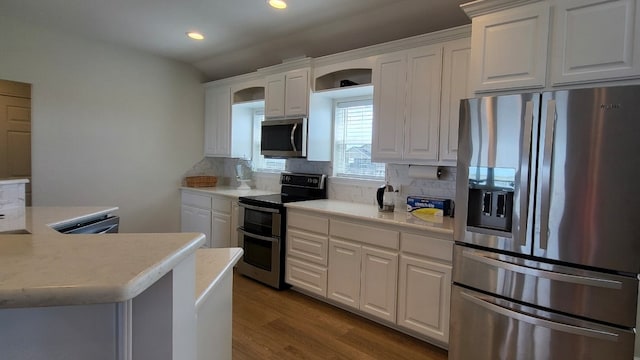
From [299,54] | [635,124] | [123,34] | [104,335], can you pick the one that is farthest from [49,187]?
[635,124]

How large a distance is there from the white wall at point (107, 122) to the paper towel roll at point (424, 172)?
128 inches

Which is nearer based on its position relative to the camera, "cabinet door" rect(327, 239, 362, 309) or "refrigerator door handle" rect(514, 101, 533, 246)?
"refrigerator door handle" rect(514, 101, 533, 246)

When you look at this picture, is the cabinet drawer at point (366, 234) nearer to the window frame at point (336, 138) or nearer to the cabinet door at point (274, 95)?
the window frame at point (336, 138)

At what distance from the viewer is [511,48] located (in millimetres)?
2039

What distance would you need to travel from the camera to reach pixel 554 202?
5.81 feet

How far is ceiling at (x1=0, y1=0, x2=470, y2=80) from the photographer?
2744 millimetres

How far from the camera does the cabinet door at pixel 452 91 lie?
2498mm

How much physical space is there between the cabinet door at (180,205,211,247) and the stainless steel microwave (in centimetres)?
120

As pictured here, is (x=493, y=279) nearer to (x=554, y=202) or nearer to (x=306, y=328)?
(x=554, y=202)

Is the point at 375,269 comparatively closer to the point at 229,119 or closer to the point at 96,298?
the point at 96,298

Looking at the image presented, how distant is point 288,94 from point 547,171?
2.59 meters

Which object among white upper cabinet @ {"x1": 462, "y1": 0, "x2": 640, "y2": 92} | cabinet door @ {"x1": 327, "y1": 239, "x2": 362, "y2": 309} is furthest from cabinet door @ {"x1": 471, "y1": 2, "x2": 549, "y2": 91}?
cabinet door @ {"x1": 327, "y1": 239, "x2": 362, "y2": 309}

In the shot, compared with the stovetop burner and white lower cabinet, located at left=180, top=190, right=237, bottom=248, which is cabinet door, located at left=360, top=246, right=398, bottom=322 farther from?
white lower cabinet, located at left=180, top=190, right=237, bottom=248

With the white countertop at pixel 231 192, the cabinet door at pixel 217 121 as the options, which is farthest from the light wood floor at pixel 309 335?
the cabinet door at pixel 217 121
